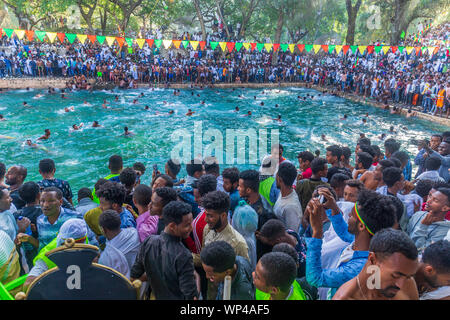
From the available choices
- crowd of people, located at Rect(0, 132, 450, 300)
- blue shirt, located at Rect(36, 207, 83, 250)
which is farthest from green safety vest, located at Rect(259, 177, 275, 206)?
blue shirt, located at Rect(36, 207, 83, 250)

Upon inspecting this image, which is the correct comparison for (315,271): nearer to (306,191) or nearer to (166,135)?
(306,191)

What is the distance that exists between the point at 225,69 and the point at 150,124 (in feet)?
40.4

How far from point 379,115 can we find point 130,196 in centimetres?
1860

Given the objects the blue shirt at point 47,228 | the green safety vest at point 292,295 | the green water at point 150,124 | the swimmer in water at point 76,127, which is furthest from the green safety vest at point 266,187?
the swimmer in water at point 76,127

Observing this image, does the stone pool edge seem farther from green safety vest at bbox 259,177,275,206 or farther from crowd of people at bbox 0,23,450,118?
green safety vest at bbox 259,177,275,206

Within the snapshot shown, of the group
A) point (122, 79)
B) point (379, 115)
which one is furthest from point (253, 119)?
point (122, 79)

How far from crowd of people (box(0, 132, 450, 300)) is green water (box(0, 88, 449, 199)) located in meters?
6.45

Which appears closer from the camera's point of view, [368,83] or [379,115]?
[379,115]

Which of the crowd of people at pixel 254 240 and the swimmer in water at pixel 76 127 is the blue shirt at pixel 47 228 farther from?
the swimmer in water at pixel 76 127

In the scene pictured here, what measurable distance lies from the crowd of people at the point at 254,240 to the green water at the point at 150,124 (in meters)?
6.45

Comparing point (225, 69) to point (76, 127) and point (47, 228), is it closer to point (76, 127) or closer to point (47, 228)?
point (76, 127)

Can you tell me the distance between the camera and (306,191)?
15.9 feet

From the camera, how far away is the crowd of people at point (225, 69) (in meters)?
22.4

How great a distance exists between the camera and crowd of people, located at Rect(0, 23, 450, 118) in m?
22.4
